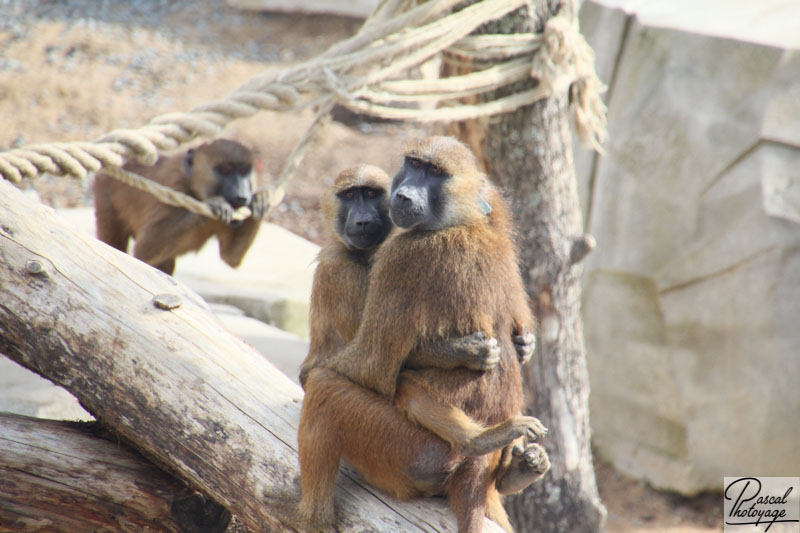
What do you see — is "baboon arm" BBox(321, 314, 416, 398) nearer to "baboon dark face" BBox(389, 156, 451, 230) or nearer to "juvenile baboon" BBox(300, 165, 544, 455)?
"juvenile baboon" BBox(300, 165, 544, 455)

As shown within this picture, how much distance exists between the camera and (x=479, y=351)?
3.09 metres

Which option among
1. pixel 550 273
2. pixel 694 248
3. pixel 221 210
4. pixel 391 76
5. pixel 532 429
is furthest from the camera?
pixel 694 248

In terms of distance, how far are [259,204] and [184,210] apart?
29.8 inches

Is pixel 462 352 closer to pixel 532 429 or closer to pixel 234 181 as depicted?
pixel 532 429

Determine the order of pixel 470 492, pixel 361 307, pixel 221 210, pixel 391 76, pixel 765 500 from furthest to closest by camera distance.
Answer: pixel 765 500
pixel 221 210
pixel 391 76
pixel 361 307
pixel 470 492

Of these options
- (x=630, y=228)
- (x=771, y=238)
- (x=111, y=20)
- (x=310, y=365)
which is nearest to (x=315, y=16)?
(x=111, y=20)

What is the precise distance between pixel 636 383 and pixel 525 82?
14.6ft

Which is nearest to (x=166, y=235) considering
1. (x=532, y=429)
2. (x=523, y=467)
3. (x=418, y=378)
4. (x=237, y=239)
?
(x=237, y=239)

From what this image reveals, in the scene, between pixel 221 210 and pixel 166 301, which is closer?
pixel 166 301

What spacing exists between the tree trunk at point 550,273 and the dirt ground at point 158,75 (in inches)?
124

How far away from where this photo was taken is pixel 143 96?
12.3 meters

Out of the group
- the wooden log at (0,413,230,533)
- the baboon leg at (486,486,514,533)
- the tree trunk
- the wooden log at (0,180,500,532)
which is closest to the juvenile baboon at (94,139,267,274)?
the tree trunk

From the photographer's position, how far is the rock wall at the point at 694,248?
6.77 metres

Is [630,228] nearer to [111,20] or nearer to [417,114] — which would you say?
[417,114]
